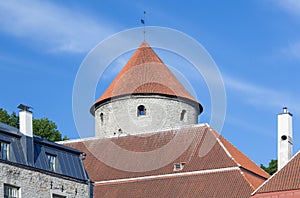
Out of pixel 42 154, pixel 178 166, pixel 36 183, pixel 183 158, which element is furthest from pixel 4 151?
pixel 183 158

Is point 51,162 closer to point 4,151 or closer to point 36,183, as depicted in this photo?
point 36,183

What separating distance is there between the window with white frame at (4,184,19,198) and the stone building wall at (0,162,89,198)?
13 centimetres

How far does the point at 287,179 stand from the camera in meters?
46.0

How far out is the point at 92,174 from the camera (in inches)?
2319

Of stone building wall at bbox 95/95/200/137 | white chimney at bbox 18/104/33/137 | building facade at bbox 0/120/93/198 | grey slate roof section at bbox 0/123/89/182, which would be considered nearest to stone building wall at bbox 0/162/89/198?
building facade at bbox 0/120/93/198

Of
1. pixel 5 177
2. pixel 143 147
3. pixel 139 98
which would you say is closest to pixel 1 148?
pixel 5 177

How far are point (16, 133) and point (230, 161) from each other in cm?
1735

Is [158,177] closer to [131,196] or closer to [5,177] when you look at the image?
[131,196]

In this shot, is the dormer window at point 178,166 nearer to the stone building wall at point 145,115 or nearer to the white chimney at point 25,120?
the stone building wall at point 145,115

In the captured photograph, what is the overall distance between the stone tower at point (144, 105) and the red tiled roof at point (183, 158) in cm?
454

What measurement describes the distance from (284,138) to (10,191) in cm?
1732

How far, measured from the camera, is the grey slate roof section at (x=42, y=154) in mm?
40938

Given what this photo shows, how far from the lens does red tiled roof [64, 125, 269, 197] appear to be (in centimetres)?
5474

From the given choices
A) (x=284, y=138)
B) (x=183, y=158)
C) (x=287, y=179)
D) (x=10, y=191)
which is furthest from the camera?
(x=183, y=158)
